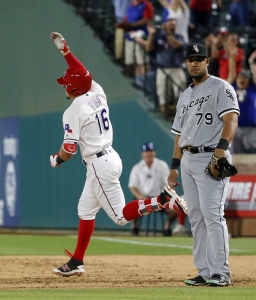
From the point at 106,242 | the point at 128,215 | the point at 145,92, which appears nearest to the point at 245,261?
the point at 128,215

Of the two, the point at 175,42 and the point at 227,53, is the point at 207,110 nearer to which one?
the point at 227,53

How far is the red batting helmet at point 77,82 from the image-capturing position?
758 cm

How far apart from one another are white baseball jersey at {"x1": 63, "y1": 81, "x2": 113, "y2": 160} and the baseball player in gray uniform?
124 cm

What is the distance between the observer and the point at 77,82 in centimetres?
758

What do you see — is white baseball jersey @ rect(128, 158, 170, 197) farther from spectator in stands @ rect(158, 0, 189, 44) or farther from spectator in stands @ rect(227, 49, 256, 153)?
spectator in stands @ rect(158, 0, 189, 44)

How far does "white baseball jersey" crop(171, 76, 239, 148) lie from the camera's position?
6203 millimetres

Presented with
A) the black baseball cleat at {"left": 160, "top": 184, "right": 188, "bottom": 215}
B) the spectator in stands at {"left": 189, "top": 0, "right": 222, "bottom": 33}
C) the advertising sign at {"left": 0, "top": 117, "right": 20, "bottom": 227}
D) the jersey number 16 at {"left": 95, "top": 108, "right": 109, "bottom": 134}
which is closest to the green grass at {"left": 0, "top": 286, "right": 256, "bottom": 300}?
the black baseball cleat at {"left": 160, "top": 184, "right": 188, "bottom": 215}

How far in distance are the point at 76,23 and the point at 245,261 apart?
963 cm

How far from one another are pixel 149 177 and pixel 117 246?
2831mm

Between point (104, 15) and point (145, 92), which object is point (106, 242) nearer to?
point (145, 92)

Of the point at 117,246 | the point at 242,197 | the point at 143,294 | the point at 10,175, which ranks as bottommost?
the point at 10,175

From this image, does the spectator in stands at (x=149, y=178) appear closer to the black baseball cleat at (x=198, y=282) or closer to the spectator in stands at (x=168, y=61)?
the spectator in stands at (x=168, y=61)

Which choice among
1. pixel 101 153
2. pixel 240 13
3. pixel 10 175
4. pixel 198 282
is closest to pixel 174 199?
pixel 101 153

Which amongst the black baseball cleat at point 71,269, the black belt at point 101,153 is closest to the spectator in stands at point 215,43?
the black belt at point 101,153
